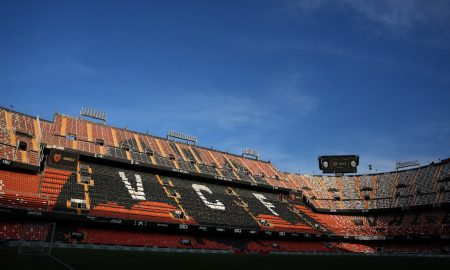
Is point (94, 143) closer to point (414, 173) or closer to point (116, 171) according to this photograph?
point (116, 171)

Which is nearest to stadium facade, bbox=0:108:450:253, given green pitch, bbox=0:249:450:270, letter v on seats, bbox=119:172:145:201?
letter v on seats, bbox=119:172:145:201

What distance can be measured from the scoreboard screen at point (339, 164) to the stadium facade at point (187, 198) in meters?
1.99

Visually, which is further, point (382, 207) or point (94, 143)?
point (382, 207)

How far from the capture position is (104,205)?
45500mm

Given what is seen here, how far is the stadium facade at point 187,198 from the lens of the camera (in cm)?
4300

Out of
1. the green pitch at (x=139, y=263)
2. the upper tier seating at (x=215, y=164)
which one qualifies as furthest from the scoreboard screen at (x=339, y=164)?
the green pitch at (x=139, y=263)

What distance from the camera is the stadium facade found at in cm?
4300

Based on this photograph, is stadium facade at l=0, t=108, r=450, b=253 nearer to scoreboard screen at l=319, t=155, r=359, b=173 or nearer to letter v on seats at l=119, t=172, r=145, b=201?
letter v on seats at l=119, t=172, r=145, b=201

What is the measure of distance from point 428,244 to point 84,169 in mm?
60085

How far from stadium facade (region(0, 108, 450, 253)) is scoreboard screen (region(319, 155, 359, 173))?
199cm

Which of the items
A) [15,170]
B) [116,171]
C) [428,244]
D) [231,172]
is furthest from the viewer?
[231,172]

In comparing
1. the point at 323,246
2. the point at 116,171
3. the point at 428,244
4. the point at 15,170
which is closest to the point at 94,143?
the point at 116,171

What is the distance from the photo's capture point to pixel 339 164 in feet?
282

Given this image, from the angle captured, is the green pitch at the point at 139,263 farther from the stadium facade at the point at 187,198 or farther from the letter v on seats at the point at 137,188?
the letter v on seats at the point at 137,188
